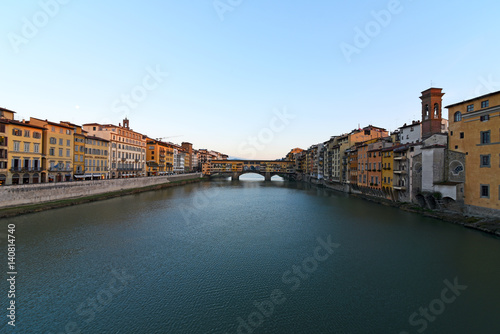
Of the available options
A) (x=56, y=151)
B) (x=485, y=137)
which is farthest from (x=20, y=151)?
(x=485, y=137)

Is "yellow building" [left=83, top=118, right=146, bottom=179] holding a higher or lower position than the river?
higher

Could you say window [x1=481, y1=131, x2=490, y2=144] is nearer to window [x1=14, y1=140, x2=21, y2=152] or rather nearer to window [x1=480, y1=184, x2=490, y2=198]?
window [x1=480, y1=184, x2=490, y2=198]

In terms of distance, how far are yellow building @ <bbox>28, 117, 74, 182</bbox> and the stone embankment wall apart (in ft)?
15.2

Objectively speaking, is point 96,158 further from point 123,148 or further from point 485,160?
point 485,160

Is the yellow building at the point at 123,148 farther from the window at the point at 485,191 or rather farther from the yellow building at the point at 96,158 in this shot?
the window at the point at 485,191

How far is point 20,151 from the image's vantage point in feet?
108

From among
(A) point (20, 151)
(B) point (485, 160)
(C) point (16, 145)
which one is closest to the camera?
(B) point (485, 160)

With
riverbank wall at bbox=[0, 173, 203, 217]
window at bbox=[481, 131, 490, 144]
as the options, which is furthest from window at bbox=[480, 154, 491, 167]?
riverbank wall at bbox=[0, 173, 203, 217]

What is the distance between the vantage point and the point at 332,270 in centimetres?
1492

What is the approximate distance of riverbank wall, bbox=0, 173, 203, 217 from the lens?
87.6ft

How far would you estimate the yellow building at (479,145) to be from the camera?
2298cm

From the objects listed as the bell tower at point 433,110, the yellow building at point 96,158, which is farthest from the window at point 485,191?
the yellow building at point 96,158

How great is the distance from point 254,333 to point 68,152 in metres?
44.9

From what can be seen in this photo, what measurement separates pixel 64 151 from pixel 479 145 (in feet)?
182
